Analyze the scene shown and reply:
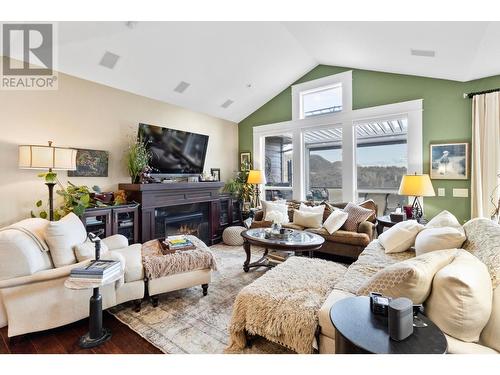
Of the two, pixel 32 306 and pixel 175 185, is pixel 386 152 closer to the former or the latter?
pixel 175 185

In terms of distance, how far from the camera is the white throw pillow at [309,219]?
3982mm

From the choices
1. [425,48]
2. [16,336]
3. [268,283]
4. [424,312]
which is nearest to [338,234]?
[268,283]

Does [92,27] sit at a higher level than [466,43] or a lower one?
higher

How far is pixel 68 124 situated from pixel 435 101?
5133 millimetres

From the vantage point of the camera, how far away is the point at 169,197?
3947 millimetres

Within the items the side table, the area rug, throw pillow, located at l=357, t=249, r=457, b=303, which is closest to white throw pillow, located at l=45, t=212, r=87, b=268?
the side table

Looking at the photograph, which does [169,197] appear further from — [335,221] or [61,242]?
[335,221]

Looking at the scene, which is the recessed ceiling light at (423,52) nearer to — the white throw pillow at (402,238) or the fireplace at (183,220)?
the white throw pillow at (402,238)

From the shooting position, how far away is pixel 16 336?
6.24 ft

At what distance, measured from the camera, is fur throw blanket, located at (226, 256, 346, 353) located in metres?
1.51

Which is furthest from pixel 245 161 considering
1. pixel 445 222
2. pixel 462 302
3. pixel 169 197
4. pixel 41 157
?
pixel 462 302

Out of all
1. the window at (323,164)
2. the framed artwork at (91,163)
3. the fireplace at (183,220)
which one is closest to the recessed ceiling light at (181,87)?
the framed artwork at (91,163)
